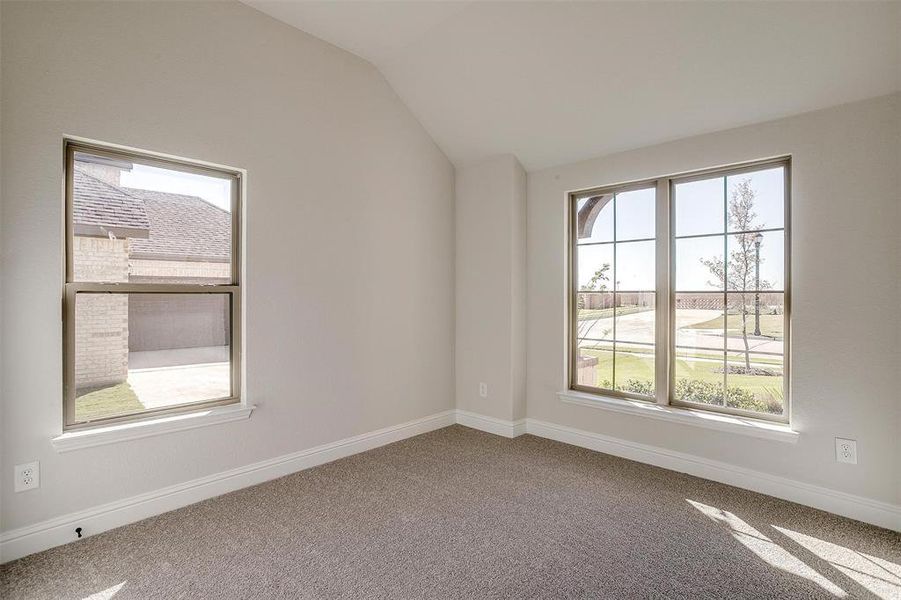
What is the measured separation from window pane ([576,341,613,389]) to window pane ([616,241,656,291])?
1.74 feet

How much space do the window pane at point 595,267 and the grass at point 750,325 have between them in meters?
0.78

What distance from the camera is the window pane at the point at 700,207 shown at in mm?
3139

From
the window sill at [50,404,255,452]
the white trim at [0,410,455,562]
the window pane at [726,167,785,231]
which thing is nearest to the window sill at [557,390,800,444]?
the window pane at [726,167,785,231]

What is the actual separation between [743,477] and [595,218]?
2.16 meters

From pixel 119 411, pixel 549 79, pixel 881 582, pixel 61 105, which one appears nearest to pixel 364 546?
pixel 119 411

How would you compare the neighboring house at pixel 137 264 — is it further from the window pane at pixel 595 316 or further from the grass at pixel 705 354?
the grass at pixel 705 354

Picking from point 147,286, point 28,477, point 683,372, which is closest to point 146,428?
point 28,477

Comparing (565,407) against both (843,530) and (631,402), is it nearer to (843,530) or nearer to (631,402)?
(631,402)

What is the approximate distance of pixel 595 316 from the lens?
3809mm

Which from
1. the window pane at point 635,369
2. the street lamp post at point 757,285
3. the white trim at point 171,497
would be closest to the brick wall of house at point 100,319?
the white trim at point 171,497

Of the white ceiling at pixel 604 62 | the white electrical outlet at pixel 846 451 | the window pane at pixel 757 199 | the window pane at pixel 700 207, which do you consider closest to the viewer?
the white ceiling at pixel 604 62

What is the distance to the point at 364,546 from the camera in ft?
7.41

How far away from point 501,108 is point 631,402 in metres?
2.55

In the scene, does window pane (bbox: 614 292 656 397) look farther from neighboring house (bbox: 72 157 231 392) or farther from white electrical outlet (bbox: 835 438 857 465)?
neighboring house (bbox: 72 157 231 392)
